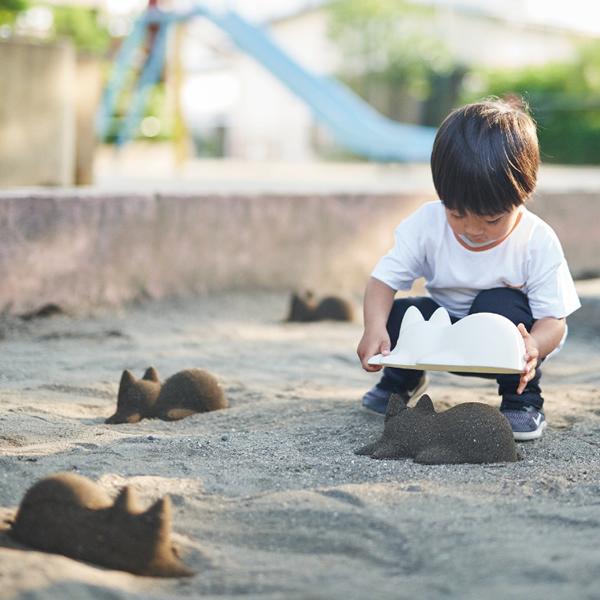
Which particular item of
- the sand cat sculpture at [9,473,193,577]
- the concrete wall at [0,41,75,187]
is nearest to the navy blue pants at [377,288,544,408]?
the sand cat sculpture at [9,473,193,577]

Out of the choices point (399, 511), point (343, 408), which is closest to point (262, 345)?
point (343, 408)

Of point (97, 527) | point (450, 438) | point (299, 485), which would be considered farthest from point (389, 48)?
point (97, 527)

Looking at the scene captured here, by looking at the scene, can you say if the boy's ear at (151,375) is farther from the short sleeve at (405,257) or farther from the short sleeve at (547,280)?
the short sleeve at (547,280)

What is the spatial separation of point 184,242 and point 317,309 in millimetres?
709

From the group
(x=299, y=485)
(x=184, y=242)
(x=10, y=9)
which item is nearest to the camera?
(x=299, y=485)

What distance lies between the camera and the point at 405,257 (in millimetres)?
2645

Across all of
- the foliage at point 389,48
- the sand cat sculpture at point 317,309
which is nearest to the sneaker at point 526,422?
the sand cat sculpture at point 317,309

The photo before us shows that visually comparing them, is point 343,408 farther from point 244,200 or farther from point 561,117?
point 561,117

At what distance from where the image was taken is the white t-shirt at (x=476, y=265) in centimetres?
252

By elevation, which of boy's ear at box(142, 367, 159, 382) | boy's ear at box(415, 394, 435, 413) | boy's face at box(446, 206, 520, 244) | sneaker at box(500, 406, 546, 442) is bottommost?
sneaker at box(500, 406, 546, 442)

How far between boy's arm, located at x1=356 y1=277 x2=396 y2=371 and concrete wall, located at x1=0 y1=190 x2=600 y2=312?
1.81 metres

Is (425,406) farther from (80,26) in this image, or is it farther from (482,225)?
(80,26)

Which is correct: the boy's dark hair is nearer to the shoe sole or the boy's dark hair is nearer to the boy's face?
the boy's face

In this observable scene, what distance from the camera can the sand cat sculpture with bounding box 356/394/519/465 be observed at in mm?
2205
